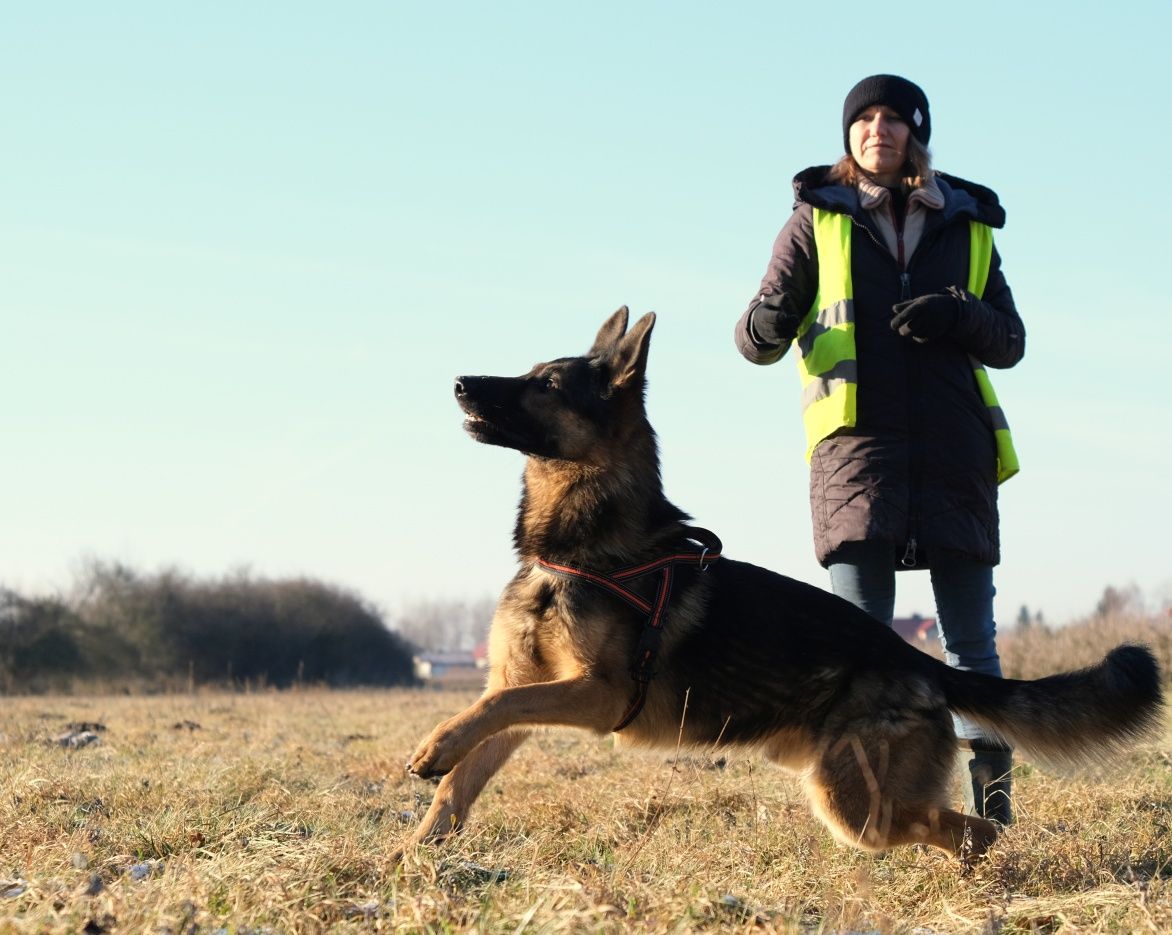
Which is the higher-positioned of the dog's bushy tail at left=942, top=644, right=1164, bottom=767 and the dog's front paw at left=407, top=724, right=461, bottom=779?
the dog's bushy tail at left=942, top=644, right=1164, bottom=767

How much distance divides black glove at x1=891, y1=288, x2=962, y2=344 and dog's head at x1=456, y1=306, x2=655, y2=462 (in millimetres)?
1059

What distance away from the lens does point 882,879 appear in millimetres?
4371

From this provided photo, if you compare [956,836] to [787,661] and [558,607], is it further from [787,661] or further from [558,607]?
[558,607]

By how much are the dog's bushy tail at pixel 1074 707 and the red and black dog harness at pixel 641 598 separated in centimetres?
120

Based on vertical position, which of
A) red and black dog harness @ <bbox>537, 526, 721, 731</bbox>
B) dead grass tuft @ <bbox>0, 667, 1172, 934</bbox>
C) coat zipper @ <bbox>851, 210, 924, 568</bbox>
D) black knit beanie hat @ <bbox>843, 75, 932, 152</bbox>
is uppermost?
black knit beanie hat @ <bbox>843, 75, 932, 152</bbox>

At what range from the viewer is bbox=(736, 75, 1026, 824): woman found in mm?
5266

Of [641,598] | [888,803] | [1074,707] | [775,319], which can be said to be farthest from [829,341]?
[888,803]

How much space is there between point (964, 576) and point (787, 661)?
1124 mm

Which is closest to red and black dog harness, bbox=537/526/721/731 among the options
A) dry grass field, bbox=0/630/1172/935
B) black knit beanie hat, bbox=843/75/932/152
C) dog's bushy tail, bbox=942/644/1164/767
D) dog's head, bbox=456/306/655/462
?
dry grass field, bbox=0/630/1172/935

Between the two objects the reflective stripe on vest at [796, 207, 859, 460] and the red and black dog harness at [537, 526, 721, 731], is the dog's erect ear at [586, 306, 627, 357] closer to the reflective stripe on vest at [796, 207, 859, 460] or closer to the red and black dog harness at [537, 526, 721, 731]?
the reflective stripe on vest at [796, 207, 859, 460]

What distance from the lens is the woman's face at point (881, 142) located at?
542 cm

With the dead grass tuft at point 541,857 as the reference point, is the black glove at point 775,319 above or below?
above

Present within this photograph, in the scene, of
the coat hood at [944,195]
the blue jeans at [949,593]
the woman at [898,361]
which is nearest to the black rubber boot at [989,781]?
the woman at [898,361]

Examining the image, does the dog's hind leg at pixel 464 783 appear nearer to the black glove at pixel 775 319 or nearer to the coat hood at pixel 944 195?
the black glove at pixel 775 319
